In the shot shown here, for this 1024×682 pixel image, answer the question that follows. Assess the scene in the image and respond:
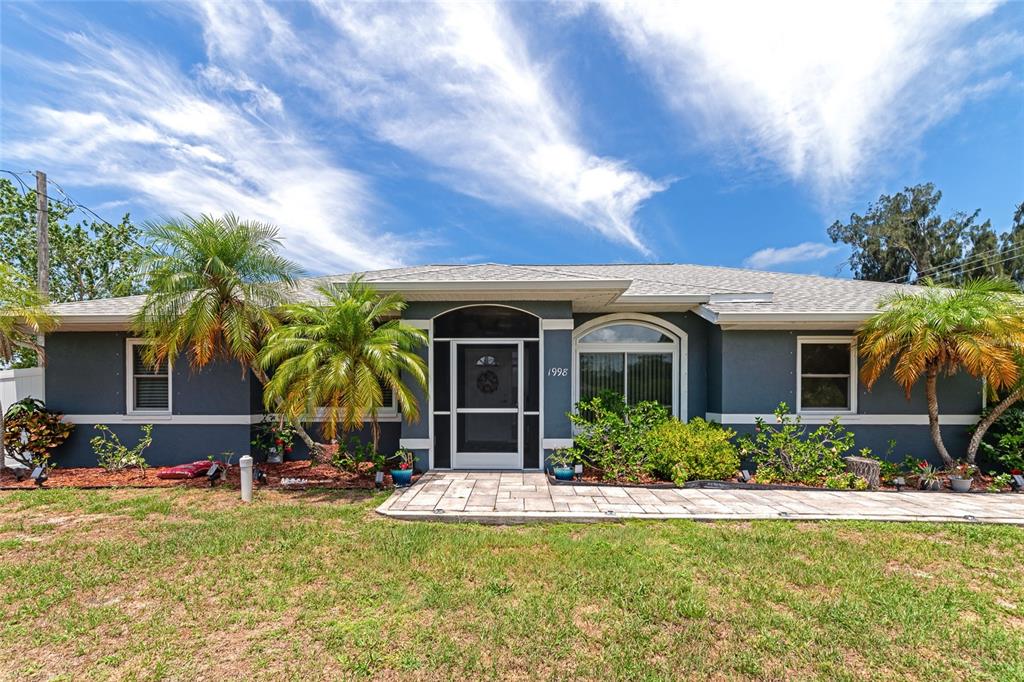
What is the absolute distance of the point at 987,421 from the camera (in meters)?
8.08

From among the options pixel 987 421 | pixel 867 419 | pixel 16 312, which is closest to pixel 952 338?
pixel 867 419

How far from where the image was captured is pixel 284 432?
29.5ft

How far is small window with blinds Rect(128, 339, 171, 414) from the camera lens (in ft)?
29.5

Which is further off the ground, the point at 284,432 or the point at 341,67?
the point at 341,67

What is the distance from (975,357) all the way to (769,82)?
275 inches

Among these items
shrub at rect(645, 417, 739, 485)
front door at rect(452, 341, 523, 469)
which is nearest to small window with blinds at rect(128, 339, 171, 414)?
front door at rect(452, 341, 523, 469)

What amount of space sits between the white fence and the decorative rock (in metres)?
16.0

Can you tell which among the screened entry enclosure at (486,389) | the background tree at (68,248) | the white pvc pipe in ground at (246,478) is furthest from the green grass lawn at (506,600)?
the background tree at (68,248)

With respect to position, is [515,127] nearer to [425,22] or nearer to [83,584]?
[425,22]

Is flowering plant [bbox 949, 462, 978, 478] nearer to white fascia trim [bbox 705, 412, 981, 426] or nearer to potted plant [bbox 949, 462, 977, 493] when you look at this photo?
potted plant [bbox 949, 462, 977, 493]

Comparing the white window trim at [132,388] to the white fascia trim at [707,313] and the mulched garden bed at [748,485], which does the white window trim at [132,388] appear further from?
the white fascia trim at [707,313]

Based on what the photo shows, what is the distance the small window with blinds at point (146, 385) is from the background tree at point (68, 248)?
14281 mm

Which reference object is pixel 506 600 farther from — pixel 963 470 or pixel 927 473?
pixel 963 470

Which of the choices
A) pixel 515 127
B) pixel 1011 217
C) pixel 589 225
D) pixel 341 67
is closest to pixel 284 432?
pixel 341 67
